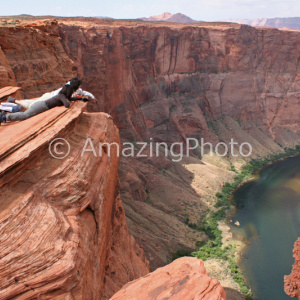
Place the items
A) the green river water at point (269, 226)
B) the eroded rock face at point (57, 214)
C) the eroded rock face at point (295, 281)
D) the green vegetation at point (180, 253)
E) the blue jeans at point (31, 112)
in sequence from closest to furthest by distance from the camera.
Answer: the eroded rock face at point (57, 214) → the eroded rock face at point (295, 281) → the blue jeans at point (31, 112) → the green river water at point (269, 226) → the green vegetation at point (180, 253)

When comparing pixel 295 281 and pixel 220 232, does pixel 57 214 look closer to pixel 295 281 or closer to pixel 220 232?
pixel 295 281

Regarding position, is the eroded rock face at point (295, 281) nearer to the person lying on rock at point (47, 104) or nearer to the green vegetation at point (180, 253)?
the person lying on rock at point (47, 104)

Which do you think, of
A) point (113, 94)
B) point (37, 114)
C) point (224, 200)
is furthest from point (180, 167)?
point (37, 114)

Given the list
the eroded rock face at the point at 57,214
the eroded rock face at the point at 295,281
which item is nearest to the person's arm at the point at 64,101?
the eroded rock face at the point at 57,214

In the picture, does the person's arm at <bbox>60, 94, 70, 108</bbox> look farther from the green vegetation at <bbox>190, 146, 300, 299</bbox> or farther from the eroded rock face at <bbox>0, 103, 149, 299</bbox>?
the green vegetation at <bbox>190, 146, 300, 299</bbox>

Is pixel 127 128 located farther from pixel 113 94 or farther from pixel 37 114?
pixel 37 114

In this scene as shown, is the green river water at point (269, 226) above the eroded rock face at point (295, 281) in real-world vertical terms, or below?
below

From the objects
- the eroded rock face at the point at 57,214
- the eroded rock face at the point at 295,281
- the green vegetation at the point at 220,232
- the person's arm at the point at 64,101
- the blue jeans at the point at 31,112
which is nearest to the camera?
the eroded rock face at the point at 57,214
